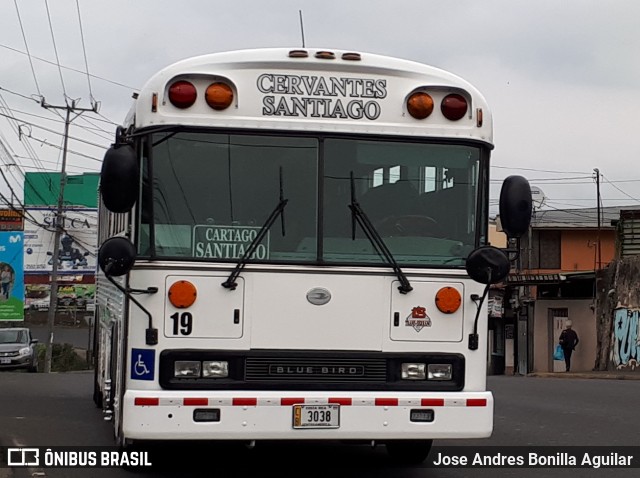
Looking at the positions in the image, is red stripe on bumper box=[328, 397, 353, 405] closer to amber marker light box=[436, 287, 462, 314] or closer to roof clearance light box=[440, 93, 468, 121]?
amber marker light box=[436, 287, 462, 314]

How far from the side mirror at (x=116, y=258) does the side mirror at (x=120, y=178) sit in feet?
0.88

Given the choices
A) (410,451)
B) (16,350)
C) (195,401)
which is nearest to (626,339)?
(16,350)

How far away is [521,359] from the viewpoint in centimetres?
4197

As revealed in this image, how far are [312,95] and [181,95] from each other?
38.2 inches

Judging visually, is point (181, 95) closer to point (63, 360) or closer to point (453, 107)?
point (453, 107)

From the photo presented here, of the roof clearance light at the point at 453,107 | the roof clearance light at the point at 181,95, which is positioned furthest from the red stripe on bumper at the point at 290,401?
the roof clearance light at the point at 453,107

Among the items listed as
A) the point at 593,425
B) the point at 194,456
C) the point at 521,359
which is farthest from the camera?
the point at 521,359

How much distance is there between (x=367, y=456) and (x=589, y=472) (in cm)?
216

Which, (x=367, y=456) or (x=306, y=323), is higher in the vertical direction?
(x=306, y=323)

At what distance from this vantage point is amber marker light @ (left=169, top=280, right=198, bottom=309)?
25.1ft

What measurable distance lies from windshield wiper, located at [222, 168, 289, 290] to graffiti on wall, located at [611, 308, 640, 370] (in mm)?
24332

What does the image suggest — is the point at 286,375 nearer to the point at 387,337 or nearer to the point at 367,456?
the point at 387,337

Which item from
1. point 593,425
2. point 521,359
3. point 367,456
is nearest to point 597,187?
point 521,359

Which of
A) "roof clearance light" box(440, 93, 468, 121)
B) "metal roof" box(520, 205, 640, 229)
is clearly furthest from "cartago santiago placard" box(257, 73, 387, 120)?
"metal roof" box(520, 205, 640, 229)
